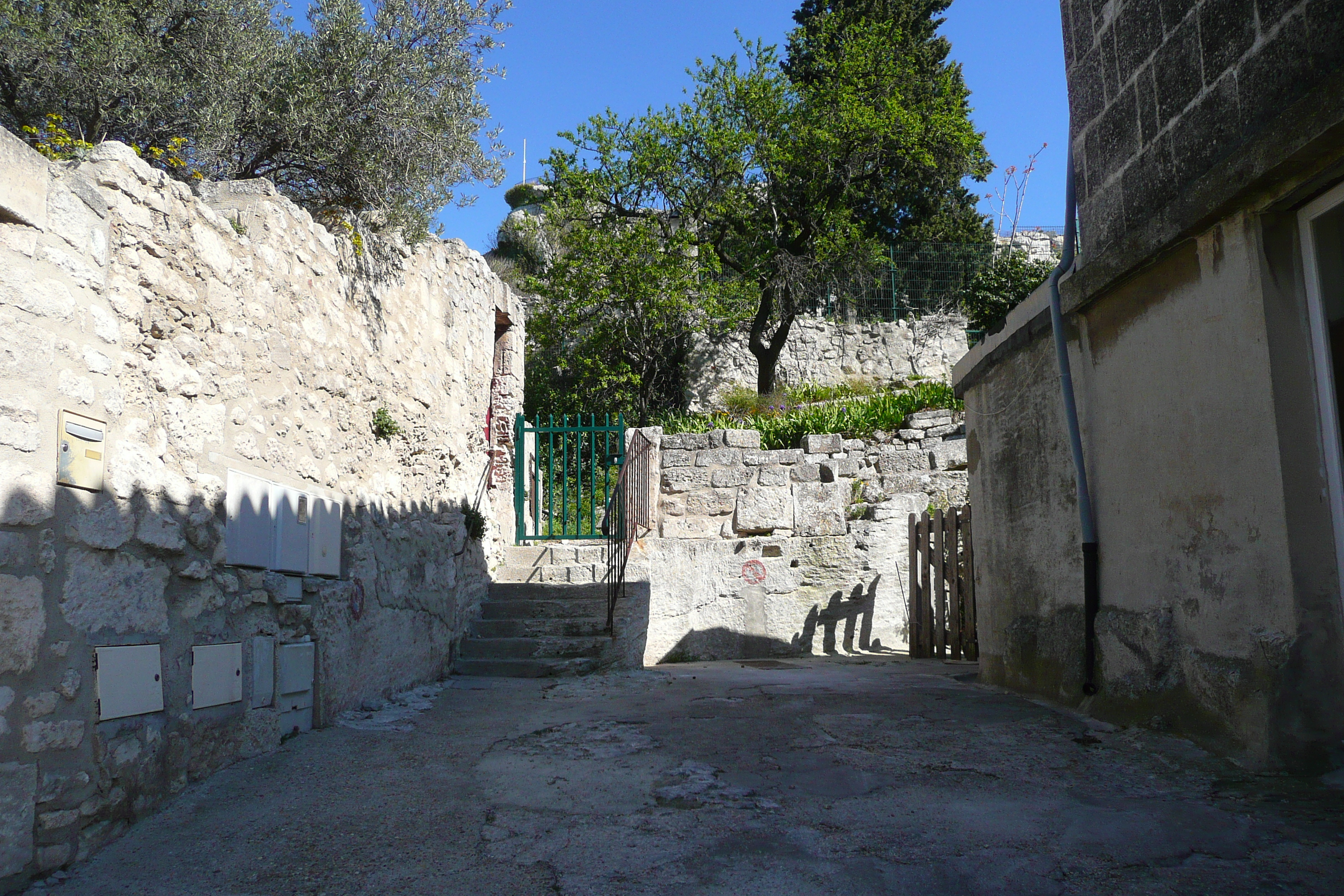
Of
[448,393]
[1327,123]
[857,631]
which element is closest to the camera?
[1327,123]

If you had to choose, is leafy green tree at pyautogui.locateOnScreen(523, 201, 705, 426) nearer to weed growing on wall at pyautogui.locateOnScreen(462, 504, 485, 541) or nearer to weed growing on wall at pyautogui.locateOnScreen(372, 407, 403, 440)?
weed growing on wall at pyautogui.locateOnScreen(462, 504, 485, 541)

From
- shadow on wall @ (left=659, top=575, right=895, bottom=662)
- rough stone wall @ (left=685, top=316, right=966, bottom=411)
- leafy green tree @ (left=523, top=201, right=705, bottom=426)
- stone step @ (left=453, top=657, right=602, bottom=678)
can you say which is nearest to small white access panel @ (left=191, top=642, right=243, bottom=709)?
stone step @ (left=453, top=657, right=602, bottom=678)

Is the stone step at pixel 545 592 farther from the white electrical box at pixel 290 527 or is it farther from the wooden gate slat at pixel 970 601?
the white electrical box at pixel 290 527

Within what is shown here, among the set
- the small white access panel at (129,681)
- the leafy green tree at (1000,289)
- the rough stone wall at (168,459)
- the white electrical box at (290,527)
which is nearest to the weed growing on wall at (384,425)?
the rough stone wall at (168,459)

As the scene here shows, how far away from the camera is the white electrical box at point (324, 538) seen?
443 centimetres

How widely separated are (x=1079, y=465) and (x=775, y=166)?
1314cm

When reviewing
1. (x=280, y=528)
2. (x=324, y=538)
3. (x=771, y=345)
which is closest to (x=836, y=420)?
(x=771, y=345)

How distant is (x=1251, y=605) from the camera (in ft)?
10.0

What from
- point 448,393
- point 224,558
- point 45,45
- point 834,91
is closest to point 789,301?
point 834,91

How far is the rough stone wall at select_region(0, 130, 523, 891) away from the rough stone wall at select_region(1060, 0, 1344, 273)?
12.6 ft

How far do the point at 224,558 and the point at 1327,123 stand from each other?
4.14 m

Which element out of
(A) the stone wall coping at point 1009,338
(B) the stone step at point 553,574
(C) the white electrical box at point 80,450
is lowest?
Answer: (B) the stone step at point 553,574

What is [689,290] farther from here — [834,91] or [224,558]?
[224,558]

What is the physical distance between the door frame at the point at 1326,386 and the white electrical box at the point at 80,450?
401 centimetres
